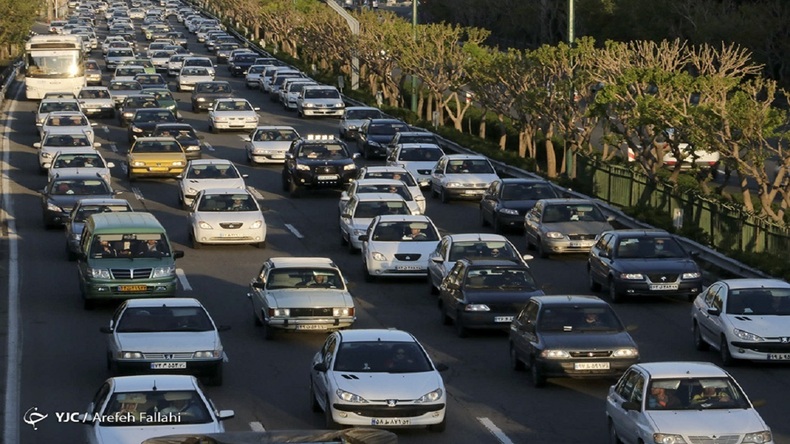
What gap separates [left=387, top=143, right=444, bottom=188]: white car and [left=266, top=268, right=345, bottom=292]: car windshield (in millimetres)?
20630

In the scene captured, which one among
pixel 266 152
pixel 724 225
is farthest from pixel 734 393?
pixel 266 152

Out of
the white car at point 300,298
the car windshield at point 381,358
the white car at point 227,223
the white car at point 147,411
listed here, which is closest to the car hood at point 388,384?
the car windshield at point 381,358

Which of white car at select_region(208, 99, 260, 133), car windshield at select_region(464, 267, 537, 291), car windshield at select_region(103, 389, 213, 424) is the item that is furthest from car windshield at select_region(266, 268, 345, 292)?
white car at select_region(208, 99, 260, 133)

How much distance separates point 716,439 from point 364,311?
→ 43.9ft

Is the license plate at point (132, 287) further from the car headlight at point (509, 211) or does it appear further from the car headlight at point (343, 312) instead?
the car headlight at point (509, 211)

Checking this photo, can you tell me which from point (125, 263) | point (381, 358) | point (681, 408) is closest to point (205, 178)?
point (125, 263)

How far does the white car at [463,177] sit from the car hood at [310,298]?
18.2m

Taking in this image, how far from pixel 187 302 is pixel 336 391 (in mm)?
5030

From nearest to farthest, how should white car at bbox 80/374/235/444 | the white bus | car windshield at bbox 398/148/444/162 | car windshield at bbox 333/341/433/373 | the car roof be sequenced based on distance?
white car at bbox 80/374/235/444 < car windshield at bbox 333/341/433/373 < the car roof < car windshield at bbox 398/148/444/162 < the white bus

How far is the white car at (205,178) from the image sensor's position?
44.2 metres

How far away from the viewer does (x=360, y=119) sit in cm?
6309

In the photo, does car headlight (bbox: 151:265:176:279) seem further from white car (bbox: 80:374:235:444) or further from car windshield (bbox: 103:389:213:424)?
car windshield (bbox: 103:389:213:424)

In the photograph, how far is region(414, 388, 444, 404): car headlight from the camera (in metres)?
20.9

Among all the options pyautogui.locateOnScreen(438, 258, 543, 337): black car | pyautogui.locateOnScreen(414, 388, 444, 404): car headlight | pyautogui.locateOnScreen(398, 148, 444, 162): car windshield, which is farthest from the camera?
pyautogui.locateOnScreen(398, 148, 444, 162): car windshield
